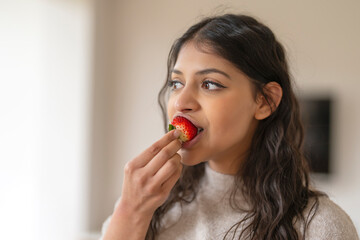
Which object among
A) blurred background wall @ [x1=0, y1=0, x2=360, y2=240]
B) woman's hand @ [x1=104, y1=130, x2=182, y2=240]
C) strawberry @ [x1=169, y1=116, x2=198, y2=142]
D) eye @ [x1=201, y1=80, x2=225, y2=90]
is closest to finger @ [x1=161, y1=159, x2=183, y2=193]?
woman's hand @ [x1=104, y1=130, x2=182, y2=240]

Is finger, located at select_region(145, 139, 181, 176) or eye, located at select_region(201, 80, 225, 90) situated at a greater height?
eye, located at select_region(201, 80, 225, 90)

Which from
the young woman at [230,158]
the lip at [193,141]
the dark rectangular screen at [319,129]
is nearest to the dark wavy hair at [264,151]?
the young woman at [230,158]

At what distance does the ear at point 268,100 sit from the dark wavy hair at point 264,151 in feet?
0.04

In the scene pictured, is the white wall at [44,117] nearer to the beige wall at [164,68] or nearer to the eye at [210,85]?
the beige wall at [164,68]

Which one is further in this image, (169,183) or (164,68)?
(164,68)

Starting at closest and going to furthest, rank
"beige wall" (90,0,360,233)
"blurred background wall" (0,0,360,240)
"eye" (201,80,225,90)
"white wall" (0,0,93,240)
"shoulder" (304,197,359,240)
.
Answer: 1. "shoulder" (304,197,359,240)
2. "eye" (201,80,225,90)
3. "white wall" (0,0,93,240)
4. "blurred background wall" (0,0,360,240)
5. "beige wall" (90,0,360,233)

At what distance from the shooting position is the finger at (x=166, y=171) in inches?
37.1

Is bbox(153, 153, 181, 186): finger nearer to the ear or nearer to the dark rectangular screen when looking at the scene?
the ear

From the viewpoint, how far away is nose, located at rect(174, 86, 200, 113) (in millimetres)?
989

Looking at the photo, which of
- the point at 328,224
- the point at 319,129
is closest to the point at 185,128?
the point at 328,224

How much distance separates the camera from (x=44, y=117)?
2721 mm

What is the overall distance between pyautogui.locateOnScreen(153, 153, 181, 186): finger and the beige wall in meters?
2.28

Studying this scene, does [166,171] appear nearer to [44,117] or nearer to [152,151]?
[152,151]

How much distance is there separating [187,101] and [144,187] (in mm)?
293
